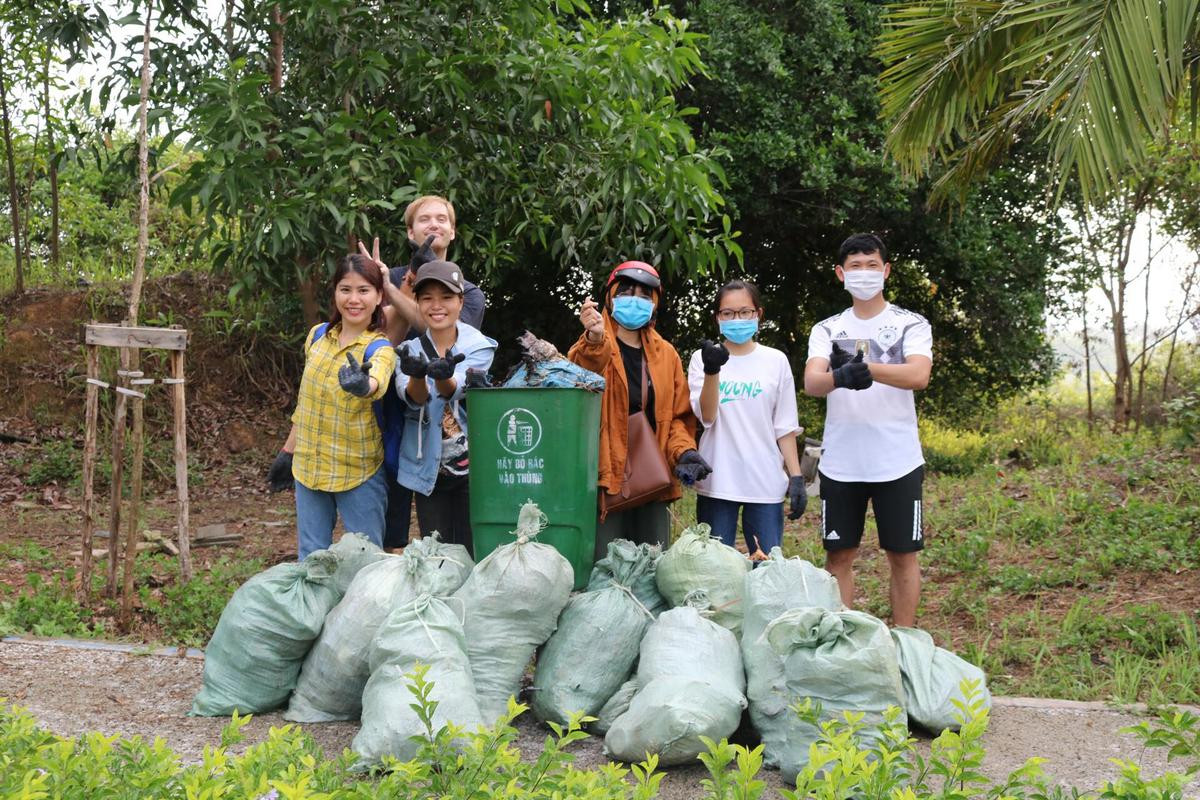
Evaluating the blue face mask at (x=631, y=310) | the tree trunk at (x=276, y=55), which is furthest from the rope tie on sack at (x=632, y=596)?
the tree trunk at (x=276, y=55)

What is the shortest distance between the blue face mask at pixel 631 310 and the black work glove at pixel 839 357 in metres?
0.69

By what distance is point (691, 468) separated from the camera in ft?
13.7

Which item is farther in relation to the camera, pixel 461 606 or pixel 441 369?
pixel 441 369

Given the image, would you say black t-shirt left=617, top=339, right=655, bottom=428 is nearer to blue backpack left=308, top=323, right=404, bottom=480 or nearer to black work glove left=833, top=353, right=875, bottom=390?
black work glove left=833, top=353, right=875, bottom=390

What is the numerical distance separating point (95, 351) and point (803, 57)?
6.58m

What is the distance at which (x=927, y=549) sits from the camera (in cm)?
734

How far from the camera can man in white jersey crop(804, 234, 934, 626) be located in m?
4.22

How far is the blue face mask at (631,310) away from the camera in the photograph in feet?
13.9

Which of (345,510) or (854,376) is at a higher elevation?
(854,376)

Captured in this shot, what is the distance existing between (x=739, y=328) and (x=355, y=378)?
1.48 m

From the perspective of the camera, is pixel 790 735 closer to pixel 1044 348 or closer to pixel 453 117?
pixel 453 117

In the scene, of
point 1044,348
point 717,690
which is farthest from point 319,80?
point 1044,348

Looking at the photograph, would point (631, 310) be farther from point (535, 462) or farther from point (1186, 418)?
point (1186, 418)

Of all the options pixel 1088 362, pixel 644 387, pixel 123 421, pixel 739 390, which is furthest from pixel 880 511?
pixel 1088 362
